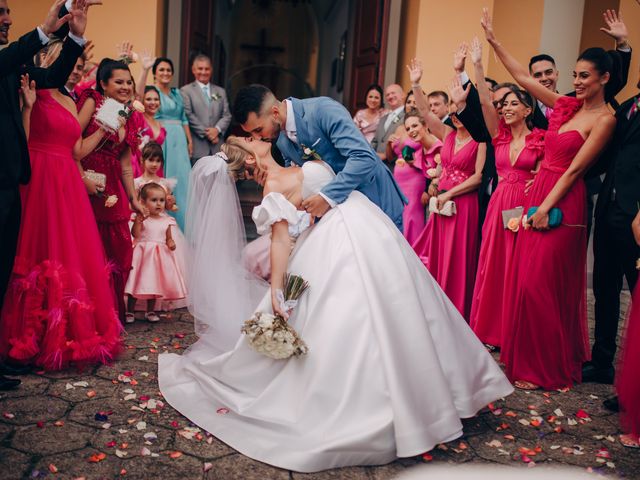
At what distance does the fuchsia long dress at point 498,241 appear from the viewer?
4359 millimetres

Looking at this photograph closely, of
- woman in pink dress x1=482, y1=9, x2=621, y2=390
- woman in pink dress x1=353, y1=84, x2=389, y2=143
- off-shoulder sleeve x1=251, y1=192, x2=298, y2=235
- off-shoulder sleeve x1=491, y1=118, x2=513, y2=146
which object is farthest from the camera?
woman in pink dress x1=353, y1=84, x2=389, y2=143

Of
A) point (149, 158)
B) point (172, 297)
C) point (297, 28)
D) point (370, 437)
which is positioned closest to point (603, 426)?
point (370, 437)

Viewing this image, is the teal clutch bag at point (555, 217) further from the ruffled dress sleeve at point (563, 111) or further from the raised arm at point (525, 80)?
the raised arm at point (525, 80)

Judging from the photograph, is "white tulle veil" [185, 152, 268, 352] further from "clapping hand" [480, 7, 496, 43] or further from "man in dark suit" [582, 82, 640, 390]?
"man in dark suit" [582, 82, 640, 390]

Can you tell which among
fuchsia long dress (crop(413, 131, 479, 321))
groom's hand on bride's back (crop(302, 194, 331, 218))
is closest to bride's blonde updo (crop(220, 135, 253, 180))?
groom's hand on bride's back (crop(302, 194, 331, 218))

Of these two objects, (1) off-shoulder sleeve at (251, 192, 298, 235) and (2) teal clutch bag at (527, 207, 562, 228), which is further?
(2) teal clutch bag at (527, 207, 562, 228)

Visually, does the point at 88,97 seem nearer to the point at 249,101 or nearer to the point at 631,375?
the point at 249,101

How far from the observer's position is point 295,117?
330 cm

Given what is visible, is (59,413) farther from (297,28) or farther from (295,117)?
(297,28)

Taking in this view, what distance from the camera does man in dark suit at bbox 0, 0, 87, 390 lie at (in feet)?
10.6

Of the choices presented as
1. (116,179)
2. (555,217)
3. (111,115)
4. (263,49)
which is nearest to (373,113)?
(116,179)

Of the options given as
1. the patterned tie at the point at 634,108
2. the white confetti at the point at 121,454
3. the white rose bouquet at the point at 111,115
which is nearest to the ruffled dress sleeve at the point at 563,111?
the patterned tie at the point at 634,108

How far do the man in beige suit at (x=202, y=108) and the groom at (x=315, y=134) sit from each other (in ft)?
15.2

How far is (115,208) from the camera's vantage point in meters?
4.57
